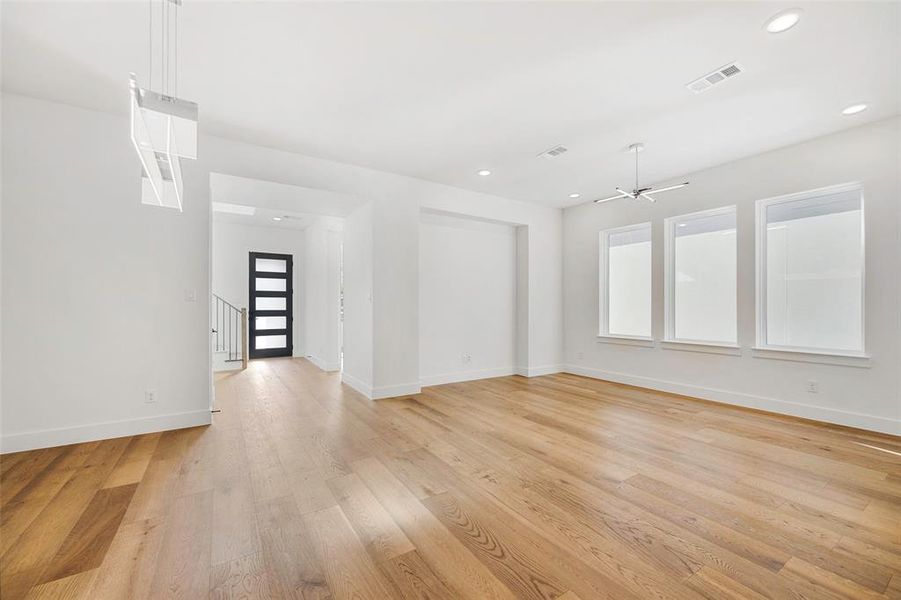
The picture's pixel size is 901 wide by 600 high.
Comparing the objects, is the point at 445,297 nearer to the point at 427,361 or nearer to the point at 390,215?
the point at 427,361

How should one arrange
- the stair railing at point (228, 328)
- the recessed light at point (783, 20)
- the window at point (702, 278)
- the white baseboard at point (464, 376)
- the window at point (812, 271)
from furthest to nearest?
the stair railing at point (228, 328) → the white baseboard at point (464, 376) → the window at point (702, 278) → the window at point (812, 271) → the recessed light at point (783, 20)

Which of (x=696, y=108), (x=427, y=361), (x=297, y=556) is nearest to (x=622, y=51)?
(x=696, y=108)

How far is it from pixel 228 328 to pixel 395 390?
5036 mm

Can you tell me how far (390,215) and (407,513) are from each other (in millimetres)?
3718

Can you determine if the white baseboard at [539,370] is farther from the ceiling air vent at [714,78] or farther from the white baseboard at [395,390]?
the ceiling air vent at [714,78]

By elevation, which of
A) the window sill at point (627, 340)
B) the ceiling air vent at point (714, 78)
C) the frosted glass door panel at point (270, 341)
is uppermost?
the ceiling air vent at point (714, 78)

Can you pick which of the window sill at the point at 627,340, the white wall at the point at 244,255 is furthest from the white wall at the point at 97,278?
the window sill at the point at 627,340

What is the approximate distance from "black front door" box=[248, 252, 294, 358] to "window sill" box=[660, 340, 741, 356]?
7.63 metres

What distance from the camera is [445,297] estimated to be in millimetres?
5887

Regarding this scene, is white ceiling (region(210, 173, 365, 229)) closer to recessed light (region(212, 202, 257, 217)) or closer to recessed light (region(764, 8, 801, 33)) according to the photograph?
recessed light (region(212, 202, 257, 217))

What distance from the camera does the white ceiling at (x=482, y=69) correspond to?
2234 millimetres

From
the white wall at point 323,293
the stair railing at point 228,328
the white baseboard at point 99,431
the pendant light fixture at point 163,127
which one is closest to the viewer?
the pendant light fixture at point 163,127

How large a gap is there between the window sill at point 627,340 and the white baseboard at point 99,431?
17.9ft

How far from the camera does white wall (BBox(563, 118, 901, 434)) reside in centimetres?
354
